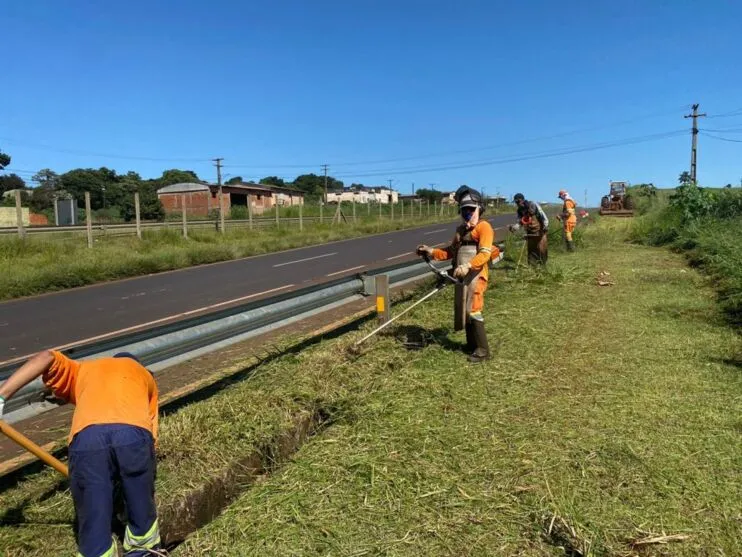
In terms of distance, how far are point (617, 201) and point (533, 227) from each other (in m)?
34.3

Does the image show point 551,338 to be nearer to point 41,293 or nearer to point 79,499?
point 79,499

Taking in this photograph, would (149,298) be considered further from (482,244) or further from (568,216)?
(568,216)

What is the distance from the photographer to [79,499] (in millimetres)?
2332

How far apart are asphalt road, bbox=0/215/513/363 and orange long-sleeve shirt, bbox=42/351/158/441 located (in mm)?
5150

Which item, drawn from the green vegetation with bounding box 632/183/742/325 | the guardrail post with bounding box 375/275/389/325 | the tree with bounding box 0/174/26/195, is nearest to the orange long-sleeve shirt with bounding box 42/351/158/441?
the guardrail post with bounding box 375/275/389/325

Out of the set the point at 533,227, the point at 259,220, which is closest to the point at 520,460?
the point at 533,227

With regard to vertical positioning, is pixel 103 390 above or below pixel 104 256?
above

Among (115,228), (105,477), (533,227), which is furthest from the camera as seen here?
(115,228)

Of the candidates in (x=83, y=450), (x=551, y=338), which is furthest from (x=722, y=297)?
(x=83, y=450)

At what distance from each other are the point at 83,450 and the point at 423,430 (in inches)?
83.9

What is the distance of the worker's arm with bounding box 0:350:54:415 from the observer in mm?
2404

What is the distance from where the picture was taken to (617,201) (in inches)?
1667

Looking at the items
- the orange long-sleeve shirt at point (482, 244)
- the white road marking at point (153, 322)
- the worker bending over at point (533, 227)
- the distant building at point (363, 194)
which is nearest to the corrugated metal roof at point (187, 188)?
the distant building at point (363, 194)

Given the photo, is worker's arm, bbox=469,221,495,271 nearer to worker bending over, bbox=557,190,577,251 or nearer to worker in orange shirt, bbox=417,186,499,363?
worker in orange shirt, bbox=417,186,499,363
